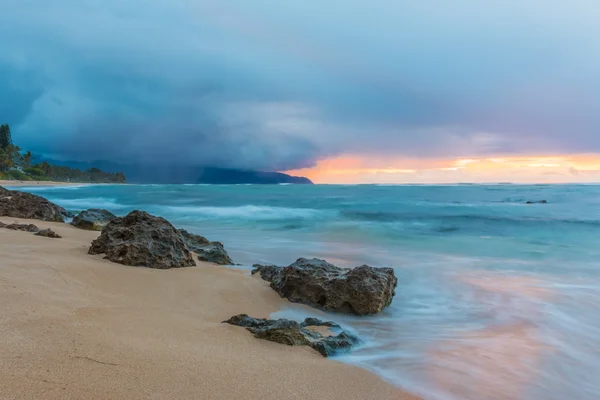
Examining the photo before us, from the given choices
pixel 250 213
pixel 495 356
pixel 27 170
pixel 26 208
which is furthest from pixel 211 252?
pixel 27 170

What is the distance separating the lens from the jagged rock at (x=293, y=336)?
3502 millimetres

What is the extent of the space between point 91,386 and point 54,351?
483 millimetres

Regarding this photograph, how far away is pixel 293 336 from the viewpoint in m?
3.53

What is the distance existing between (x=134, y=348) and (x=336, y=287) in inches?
116

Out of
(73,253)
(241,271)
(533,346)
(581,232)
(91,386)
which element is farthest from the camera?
(581,232)

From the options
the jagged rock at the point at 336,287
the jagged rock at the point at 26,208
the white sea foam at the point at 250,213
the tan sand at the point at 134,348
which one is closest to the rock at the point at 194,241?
the jagged rock at the point at 336,287

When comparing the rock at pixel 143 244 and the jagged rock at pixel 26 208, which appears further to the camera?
the jagged rock at pixel 26 208

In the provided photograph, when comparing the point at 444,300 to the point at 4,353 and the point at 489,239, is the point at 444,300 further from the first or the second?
the point at 489,239

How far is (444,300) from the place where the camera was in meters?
6.38

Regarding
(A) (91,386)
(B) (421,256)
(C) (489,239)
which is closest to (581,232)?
(C) (489,239)

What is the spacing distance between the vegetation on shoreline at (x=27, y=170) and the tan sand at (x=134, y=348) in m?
77.9

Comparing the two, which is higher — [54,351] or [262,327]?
[54,351]

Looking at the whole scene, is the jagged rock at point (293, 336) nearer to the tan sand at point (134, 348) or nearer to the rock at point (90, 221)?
the tan sand at point (134, 348)

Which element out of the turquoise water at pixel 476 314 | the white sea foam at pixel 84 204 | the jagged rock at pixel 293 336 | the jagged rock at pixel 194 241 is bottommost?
the turquoise water at pixel 476 314
